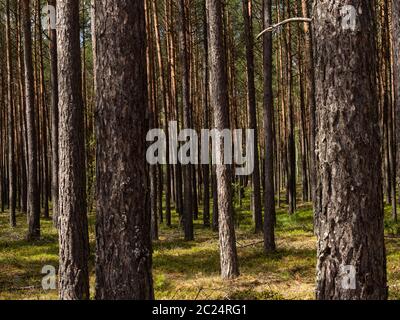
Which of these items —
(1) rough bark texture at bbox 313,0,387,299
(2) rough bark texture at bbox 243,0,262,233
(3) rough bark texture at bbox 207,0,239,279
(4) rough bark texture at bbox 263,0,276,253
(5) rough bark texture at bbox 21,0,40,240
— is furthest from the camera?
(5) rough bark texture at bbox 21,0,40,240

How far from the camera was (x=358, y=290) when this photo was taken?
402 centimetres

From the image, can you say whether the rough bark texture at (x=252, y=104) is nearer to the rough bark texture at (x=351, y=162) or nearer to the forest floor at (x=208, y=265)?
the forest floor at (x=208, y=265)

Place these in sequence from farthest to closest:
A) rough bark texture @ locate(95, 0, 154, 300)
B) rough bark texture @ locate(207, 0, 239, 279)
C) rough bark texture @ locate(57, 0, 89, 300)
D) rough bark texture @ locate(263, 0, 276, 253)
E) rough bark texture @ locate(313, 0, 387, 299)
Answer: rough bark texture @ locate(263, 0, 276, 253), rough bark texture @ locate(207, 0, 239, 279), rough bark texture @ locate(57, 0, 89, 300), rough bark texture @ locate(95, 0, 154, 300), rough bark texture @ locate(313, 0, 387, 299)

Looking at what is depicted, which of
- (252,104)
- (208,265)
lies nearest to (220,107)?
(208,265)

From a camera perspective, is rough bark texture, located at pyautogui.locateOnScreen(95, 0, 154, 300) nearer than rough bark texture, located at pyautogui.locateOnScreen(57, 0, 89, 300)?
Yes

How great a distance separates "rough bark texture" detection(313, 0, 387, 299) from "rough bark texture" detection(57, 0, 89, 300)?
4.76 m

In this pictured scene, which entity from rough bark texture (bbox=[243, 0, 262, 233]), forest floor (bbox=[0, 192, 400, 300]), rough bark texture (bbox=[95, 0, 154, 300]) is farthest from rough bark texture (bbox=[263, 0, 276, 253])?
rough bark texture (bbox=[95, 0, 154, 300])

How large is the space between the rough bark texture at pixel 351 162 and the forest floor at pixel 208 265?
287cm

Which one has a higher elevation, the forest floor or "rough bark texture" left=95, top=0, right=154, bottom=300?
"rough bark texture" left=95, top=0, right=154, bottom=300

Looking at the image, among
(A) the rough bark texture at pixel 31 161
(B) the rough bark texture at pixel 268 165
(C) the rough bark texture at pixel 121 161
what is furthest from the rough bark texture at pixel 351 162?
(A) the rough bark texture at pixel 31 161

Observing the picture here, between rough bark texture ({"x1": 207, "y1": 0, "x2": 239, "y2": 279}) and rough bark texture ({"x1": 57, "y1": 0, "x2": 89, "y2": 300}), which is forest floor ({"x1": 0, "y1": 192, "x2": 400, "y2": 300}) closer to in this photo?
rough bark texture ({"x1": 207, "y1": 0, "x2": 239, "y2": 279})

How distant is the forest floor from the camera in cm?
958

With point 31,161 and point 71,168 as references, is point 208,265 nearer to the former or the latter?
point 71,168

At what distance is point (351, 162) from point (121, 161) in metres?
2.18
